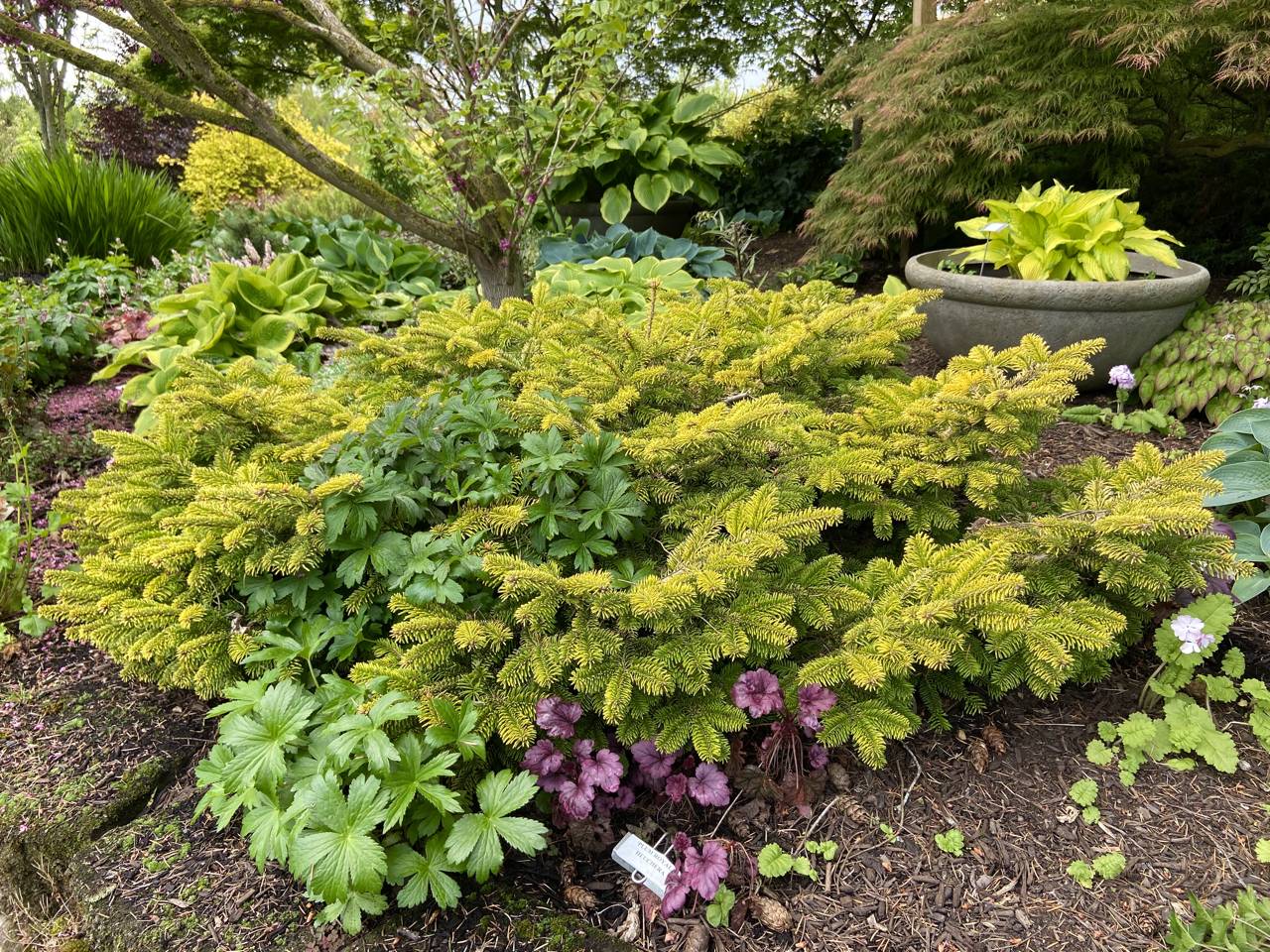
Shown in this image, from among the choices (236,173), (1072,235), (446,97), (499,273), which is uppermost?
(236,173)

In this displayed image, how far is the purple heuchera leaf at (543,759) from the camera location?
1.45m

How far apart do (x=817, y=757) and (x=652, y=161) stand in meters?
4.79

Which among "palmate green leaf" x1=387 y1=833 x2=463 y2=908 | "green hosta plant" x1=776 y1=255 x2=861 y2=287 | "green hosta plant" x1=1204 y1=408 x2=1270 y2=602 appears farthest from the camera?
"green hosta plant" x1=776 y1=255 x2=861 y2=287

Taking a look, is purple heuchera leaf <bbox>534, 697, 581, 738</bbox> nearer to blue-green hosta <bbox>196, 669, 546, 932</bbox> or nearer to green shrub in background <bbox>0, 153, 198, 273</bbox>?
blue-green hosta <bbox>196, 669, 546, 932</bbox>

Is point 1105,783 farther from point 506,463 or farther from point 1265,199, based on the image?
point 1265,199

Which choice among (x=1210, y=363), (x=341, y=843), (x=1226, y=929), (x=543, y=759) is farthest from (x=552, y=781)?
(x=1210, y=363)

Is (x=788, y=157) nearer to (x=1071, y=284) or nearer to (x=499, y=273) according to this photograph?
(x=499, y=273)

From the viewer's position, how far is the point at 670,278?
12.7ft

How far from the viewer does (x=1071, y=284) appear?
10.0 feet

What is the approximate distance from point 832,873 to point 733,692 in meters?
0.41

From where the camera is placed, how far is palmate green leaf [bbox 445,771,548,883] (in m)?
1.28

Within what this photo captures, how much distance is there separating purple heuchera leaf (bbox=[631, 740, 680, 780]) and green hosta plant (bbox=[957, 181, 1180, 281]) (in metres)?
2.68

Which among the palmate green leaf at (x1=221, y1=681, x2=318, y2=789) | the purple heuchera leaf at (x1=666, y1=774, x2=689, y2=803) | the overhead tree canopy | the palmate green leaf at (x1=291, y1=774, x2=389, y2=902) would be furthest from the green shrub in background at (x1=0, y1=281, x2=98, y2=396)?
the purple heuchera leaf at (x1=666, y1=774, x2=689, y2=803)

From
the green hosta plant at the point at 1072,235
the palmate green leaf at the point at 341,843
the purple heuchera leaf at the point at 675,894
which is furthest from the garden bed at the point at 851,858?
the green hosta plant at the point at 1072,235
